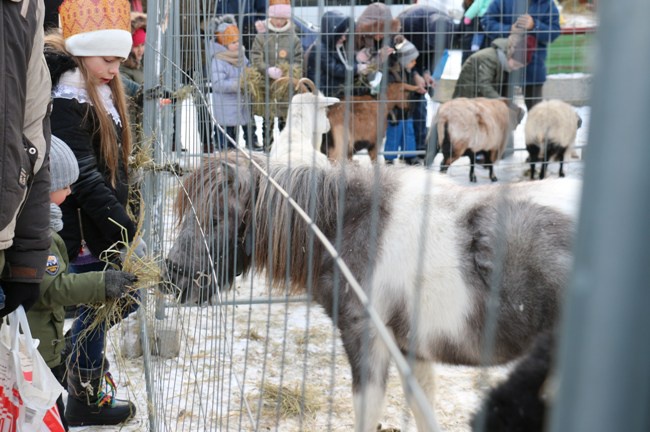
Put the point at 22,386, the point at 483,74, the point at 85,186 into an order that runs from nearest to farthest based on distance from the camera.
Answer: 1. the point at 22,386
2. the point at 85,186
3. the point at 483,74

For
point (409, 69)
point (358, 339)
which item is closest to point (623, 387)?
point (358, 339)

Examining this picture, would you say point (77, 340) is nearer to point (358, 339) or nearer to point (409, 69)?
point (358, 339)

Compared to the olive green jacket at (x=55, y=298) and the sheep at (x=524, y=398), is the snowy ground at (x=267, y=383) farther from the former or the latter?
the sheep at (x=524, y=398)

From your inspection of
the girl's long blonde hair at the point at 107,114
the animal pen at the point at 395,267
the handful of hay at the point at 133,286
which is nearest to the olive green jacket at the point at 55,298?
the handful of hay at the point at 133,286

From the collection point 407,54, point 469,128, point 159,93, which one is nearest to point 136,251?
point 159,93

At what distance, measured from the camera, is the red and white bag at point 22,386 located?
189 centimetres

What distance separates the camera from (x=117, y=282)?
2426 mm

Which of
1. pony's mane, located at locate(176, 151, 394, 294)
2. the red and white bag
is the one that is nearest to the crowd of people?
the red and white bag

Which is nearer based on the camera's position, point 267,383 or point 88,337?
point 88,337

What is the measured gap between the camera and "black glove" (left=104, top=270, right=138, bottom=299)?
7.91 ft

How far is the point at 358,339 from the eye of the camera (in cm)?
234

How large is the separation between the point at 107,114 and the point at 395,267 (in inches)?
54.1

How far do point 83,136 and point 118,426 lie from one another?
124 centimetres

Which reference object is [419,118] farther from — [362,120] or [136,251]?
[136,251]
